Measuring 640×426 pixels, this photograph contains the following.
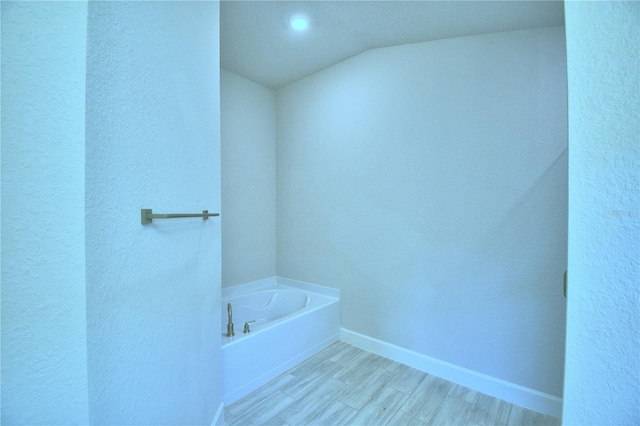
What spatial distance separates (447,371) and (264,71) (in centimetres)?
299

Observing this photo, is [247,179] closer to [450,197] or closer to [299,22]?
[299,22]

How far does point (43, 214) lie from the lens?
0.56m

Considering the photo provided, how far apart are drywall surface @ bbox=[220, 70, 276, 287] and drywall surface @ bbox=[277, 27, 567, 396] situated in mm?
528

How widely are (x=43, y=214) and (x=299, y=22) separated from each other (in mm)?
1961

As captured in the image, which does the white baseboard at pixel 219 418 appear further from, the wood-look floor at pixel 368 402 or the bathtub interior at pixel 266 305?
the bathtub interior at pixel 266 305

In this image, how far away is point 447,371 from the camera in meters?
1.94

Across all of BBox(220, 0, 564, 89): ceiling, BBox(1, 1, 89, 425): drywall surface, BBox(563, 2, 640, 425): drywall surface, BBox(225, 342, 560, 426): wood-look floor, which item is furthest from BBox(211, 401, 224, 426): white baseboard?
BBox(220, 0, 564, 89): ceiling

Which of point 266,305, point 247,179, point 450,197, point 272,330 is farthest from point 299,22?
point 266,305

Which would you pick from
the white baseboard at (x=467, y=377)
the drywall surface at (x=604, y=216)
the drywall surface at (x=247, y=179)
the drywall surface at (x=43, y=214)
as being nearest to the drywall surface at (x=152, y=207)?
the drywall surface at (x=43, y=214)

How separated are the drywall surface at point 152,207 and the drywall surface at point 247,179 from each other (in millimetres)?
1263

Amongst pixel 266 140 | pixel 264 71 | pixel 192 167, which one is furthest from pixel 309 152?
pixel 192 167

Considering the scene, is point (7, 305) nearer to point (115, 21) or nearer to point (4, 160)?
point (4, 160)

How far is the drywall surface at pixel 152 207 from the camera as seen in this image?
0.69 m

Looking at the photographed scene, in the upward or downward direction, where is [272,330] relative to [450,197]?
downward
